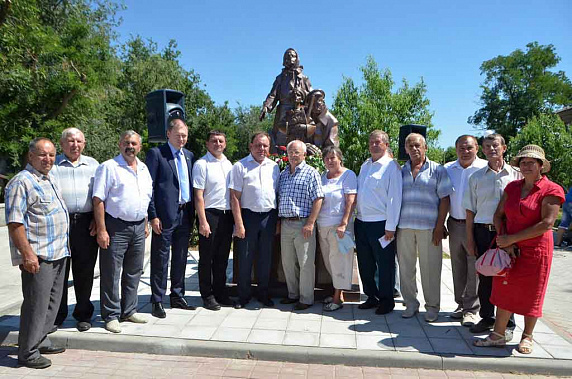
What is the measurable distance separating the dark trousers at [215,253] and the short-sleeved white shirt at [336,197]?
1161 millimetres

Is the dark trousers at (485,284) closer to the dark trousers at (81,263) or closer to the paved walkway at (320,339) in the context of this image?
the paved walkway at (320,339)

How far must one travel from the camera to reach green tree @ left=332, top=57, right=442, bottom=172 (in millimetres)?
29188

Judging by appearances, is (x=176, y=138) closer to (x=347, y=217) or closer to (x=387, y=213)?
(x=347, y=217)

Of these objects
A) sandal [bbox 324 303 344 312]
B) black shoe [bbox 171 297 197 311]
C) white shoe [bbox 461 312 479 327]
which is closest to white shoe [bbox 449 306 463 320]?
white shoe [bbox 461 312 479 327]

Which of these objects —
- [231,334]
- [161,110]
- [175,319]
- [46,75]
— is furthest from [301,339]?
[46,75]

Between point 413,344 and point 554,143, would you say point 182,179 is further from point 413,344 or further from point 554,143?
point 554,143

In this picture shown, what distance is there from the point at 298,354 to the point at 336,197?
1822 mm

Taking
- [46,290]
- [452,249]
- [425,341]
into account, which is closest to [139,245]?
[46,290]

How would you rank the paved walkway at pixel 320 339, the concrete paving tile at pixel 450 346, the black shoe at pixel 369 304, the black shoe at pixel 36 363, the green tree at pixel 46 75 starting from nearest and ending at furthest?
1. the black shoe at pixel 36 363
2. the paved walkway at pixel 320 339
3. the concrete paving tile at pixel 450 346
4. the black shoe at pixel 369 304
5. the green tree at pixel 46 75

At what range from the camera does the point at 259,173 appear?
4.85 m

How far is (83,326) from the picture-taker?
13.8 ft

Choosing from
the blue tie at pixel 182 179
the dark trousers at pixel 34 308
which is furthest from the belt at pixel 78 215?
the blue tie at pixel 182 179

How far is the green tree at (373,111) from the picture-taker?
95.8ft

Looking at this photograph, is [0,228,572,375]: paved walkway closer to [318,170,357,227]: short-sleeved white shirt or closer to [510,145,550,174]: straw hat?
[318,170,357,227]: short-sleeved white shirt
